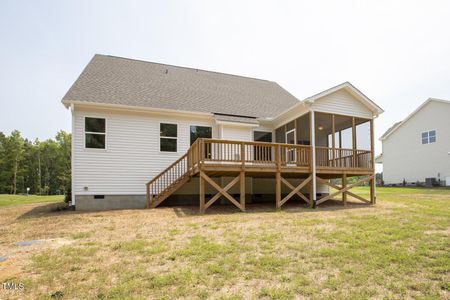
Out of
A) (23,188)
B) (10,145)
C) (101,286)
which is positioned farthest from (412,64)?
(23,188)

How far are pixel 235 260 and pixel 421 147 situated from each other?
2602 centimetres

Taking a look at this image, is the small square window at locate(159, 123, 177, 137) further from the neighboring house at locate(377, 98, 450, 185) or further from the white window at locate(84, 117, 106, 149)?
the neighboring house at locate(377, 98, 450, 185)

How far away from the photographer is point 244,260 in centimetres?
422

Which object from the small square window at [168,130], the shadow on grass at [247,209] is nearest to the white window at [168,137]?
the small square window at [168,130]

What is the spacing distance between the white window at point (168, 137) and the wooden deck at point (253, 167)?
899mm

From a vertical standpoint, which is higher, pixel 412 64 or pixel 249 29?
pixel 249 29

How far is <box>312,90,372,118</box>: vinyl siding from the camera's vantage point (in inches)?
448

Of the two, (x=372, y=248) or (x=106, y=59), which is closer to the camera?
(x=372, y=248)

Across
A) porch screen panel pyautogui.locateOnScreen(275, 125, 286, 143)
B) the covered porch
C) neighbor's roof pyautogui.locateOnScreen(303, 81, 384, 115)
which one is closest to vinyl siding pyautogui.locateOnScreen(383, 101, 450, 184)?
the covered porch

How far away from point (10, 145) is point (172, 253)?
4793 cm

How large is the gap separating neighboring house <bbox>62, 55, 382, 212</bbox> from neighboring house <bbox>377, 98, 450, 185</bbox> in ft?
44.6

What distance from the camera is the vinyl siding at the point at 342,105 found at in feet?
37.3

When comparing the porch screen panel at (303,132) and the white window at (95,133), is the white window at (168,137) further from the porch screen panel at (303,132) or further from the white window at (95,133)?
the porch screen panel at (303,132)

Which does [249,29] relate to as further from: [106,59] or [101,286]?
[101,286]
